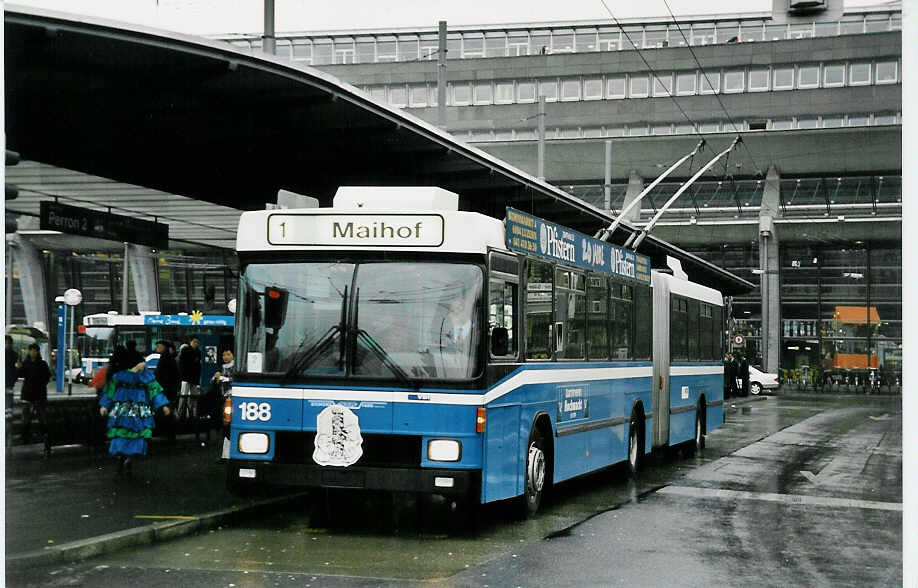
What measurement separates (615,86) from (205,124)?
46284mm

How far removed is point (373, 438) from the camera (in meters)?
10.7

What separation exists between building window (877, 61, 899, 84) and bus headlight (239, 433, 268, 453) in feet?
163

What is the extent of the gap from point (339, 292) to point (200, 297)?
4156 cm

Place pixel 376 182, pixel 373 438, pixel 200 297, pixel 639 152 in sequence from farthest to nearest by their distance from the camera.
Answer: pixel 639 152 < pixel 200 297 < pixel 376 182 < pixel 373 438

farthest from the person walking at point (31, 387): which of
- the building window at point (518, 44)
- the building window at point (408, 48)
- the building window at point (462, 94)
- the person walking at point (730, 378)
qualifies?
the building window at point (518, 44)

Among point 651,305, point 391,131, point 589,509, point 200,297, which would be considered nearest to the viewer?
point 589,509

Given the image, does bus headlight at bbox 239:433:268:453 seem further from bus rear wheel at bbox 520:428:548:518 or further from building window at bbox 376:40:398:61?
building window at bbox 376:40:398:61

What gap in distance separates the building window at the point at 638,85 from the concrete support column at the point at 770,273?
6.81 m

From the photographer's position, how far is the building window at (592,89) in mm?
59281

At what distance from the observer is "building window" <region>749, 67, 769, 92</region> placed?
5756 cm

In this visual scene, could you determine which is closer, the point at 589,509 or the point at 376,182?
the point at 589,509

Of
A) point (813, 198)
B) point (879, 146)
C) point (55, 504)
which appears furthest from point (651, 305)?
point (813, 198)

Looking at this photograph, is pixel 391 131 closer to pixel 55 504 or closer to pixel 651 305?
pixel 651 305

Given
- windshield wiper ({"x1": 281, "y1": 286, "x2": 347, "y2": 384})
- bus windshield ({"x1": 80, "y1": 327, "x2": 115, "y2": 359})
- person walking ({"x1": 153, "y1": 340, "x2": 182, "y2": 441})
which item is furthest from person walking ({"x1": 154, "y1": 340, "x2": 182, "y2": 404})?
bus windshield ({"x1": 80, "y1": 327, "x2": 115, "y2": 359})
